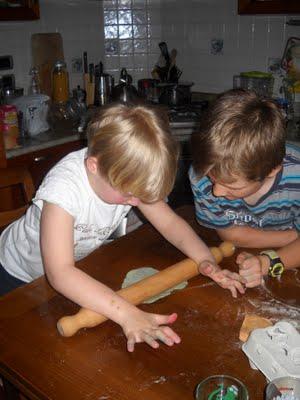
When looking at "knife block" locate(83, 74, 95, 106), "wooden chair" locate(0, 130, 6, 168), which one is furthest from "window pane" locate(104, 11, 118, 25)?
"wooden chair" locate(0, 130, 6, 168)

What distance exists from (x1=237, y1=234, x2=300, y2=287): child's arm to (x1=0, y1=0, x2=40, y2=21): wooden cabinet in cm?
195

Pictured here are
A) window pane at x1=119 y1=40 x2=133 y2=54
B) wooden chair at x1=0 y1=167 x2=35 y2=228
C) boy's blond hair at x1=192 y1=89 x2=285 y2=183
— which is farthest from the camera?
window pane at x1=119 y1=40 x2=133 y2=54

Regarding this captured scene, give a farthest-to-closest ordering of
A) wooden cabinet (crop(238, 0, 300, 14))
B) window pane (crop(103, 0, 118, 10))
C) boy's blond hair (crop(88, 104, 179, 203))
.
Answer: window pane (crop(103, 0, 118, 10)) → wooden cabinet (crop(238, 0, 300, 14)) → boy's blond hair (crop(88, 104, 179, 203))

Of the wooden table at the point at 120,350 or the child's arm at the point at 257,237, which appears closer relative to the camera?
the wooden table at the point at 120,350

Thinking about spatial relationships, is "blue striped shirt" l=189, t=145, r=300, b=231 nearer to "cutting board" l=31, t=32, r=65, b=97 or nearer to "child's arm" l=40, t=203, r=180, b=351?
"child's arm" l=40, t=203, r=180, b=351

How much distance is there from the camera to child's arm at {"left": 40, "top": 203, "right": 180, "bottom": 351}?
0.84 m

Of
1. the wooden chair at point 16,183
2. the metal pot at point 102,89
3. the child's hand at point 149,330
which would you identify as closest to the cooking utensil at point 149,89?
the metal pot at point 102,89

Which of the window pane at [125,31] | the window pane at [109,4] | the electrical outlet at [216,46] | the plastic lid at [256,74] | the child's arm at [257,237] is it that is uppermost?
the window pane at [109,4]

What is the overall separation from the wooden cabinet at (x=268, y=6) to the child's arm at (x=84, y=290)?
1.94m

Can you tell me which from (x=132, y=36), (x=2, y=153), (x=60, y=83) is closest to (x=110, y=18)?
(x=132, y=36)

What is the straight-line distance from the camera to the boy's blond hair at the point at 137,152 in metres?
0.93

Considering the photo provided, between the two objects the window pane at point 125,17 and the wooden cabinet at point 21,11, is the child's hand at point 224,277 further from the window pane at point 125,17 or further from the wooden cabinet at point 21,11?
the window pane at point 125,17

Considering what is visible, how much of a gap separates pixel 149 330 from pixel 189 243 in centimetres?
34

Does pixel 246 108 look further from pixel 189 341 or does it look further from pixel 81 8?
pixel 81 8
